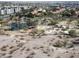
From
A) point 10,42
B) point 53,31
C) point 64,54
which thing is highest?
point 53,31

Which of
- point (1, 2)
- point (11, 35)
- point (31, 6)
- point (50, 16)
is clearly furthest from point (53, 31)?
point (1, 2)

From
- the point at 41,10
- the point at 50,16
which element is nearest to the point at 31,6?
the point at 41,10

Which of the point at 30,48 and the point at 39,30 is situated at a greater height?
the point at 39,30

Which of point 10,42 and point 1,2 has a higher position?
point 1,2

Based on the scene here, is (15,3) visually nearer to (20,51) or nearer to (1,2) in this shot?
(1,2)
